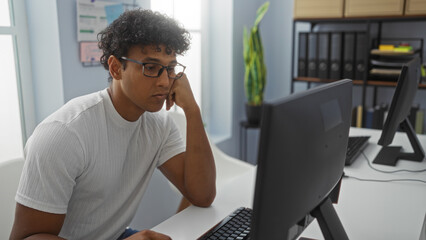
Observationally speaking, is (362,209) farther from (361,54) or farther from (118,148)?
(361,54)

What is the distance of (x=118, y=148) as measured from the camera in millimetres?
1254

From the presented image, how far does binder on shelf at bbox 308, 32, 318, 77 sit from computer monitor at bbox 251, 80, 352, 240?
2.30 m

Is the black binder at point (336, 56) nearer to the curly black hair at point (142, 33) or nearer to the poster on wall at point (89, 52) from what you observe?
the poster on wall at point (89, 52)

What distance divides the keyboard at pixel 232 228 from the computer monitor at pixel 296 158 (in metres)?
0.25

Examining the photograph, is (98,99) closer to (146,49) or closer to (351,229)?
(146,49)

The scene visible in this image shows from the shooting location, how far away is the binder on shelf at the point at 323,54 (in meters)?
3.03

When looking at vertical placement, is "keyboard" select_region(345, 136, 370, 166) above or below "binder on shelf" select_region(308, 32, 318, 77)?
below

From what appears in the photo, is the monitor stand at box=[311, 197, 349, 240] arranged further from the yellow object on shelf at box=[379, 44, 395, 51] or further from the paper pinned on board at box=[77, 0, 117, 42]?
the yellow object on shelf at box=[379, 44, 395, 51]

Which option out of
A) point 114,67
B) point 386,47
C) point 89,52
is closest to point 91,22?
point 89,52

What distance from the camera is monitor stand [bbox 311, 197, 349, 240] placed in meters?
0.89

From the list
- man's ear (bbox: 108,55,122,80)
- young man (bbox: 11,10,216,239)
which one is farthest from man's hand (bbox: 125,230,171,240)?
man's ear (bbox: 108,55,122,80)

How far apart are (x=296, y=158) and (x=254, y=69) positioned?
2367 mm

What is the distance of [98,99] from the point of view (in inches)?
49.4

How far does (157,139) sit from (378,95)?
2376mm
